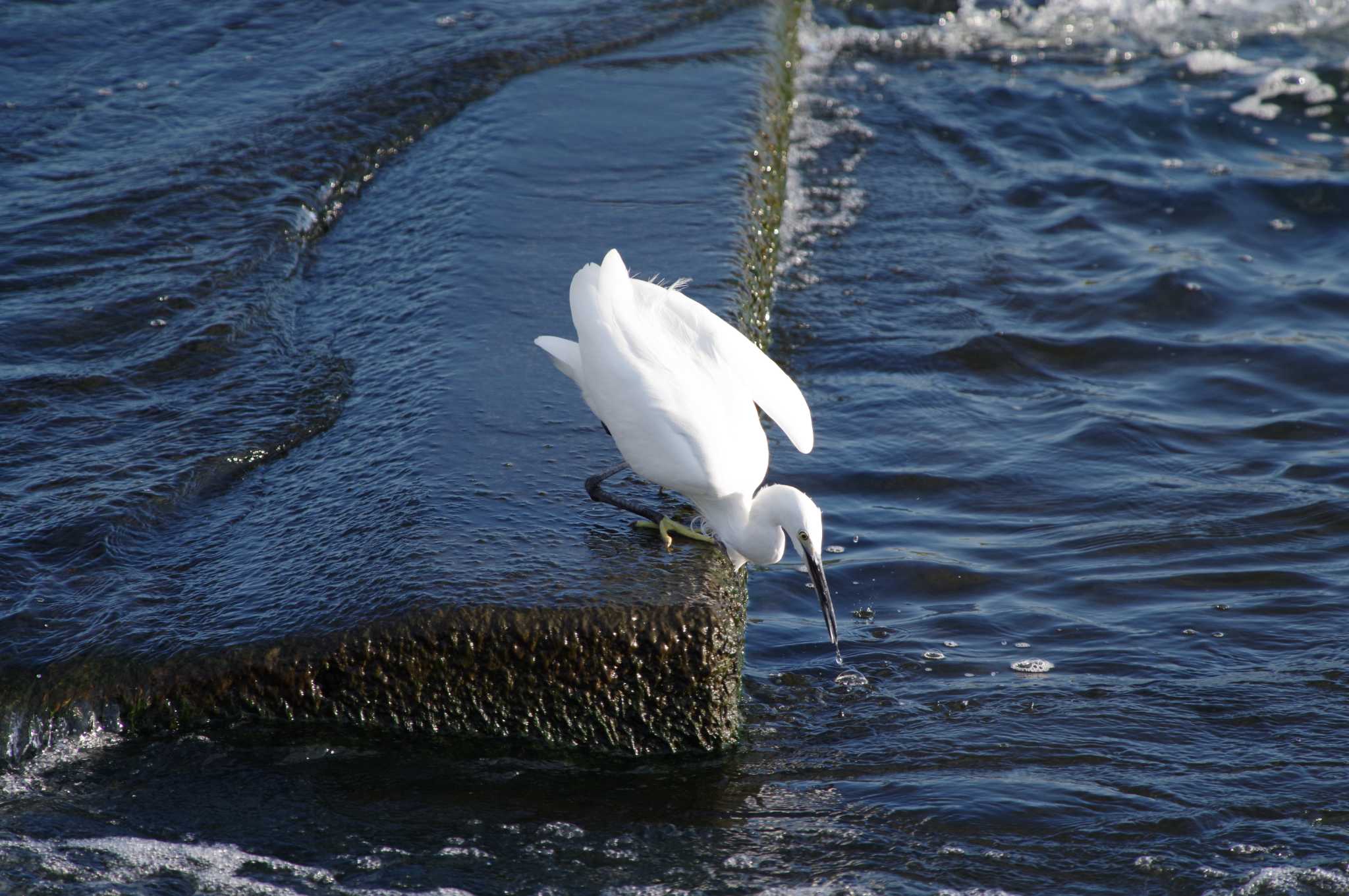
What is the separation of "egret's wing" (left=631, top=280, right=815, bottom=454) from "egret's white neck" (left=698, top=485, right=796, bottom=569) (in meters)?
0.31

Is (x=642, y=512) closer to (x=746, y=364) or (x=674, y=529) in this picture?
(x=674, y=529)

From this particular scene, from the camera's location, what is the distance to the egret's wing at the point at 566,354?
169 inches

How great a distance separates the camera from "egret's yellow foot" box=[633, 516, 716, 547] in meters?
4.13

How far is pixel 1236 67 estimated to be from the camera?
10547 mm

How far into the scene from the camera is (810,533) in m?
3.96

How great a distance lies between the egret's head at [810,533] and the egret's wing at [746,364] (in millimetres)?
362

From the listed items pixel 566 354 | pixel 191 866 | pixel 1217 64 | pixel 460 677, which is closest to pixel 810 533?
pixel 566 354

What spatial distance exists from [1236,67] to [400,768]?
9.56 meters

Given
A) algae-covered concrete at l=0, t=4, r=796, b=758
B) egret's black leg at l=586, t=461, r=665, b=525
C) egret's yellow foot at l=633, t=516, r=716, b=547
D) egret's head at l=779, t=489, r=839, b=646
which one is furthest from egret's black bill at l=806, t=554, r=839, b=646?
egret's black leg at l=586, t=461, r=665, b=525

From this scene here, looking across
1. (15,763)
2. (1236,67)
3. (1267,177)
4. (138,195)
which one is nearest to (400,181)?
(138,195)

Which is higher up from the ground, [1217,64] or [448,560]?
[1217,64]

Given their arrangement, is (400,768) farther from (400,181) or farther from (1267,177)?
(1267,177)

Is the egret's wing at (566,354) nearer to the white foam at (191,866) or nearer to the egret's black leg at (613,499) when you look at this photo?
the egret's black leg at (613,499)

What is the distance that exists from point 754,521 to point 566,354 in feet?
2.82
